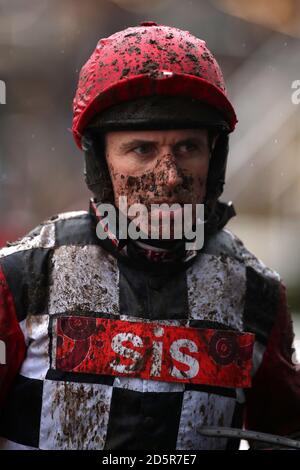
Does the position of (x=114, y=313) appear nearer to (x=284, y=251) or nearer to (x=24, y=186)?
(x=284, y=251)

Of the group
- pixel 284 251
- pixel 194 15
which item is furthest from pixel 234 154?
pixel 194 15

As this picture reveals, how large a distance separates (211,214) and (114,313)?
53cm

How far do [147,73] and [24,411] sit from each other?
1140mm

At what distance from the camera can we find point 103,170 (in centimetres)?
245

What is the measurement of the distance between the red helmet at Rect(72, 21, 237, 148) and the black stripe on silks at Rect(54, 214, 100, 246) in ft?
1.02

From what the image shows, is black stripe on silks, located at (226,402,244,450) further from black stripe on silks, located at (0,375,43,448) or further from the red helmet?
the red helmet

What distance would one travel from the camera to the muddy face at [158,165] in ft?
7.56

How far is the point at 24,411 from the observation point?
230 cm

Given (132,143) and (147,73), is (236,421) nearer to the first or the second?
(132,143)

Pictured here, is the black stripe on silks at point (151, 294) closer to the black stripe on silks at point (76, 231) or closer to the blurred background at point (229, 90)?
the black stripe on silks at point (76, 231)

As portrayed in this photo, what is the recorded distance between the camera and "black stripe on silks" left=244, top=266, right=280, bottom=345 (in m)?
2.55

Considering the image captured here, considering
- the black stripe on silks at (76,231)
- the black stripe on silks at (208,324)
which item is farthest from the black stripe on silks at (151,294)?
the black stripe on silks at (76,231)

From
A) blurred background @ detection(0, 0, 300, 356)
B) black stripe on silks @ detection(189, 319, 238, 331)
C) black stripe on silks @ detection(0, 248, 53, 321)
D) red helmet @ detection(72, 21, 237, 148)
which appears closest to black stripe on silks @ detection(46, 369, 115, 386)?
black stripe on silks @ detection(0, 248, 53, 321)

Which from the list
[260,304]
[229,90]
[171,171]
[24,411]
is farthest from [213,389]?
[229,90]
